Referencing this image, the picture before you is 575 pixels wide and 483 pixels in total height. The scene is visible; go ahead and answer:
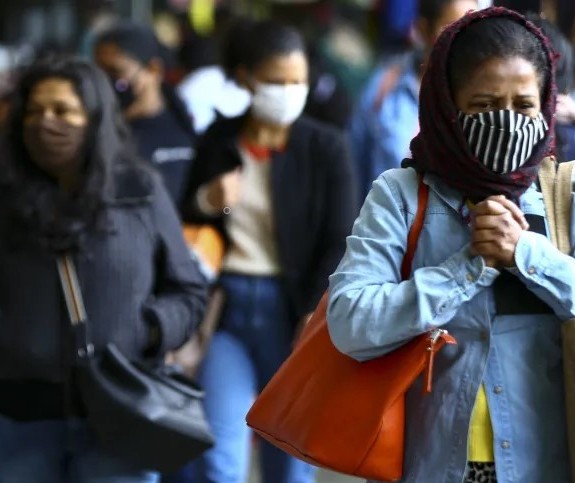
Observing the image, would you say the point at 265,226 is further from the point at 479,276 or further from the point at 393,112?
the point at 479,276

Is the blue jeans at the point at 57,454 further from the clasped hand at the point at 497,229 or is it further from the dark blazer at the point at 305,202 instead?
the clasped hand at the point at 497,229

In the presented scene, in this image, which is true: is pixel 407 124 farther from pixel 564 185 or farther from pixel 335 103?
pixel 564 185

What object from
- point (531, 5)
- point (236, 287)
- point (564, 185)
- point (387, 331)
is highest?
point (531, 5)

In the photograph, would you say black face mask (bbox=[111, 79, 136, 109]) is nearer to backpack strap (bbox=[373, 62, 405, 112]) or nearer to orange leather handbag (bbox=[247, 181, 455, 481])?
backpack strap (bbox=[373, 62, 405, 112])

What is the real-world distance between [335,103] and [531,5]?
11.8 feet

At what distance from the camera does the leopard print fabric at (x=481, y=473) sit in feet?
10.5

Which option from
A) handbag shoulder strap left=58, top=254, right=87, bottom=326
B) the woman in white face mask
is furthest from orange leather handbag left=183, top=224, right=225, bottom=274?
handbag shoulder strap left=58, top=254, right=87, bottom=326

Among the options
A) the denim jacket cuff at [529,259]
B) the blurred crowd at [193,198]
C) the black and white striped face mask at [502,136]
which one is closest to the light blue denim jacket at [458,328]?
the denim jacket cuff at [529,259]

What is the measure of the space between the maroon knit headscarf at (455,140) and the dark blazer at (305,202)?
2174 millimetres

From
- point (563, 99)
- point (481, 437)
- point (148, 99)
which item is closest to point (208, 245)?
point (563, 99)

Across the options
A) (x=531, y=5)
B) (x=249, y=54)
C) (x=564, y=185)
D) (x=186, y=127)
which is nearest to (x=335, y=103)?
(x=186, y=127)

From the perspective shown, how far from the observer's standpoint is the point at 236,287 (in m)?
5.47

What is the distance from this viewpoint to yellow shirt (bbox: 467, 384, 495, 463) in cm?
320

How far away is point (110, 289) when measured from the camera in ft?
15.1
